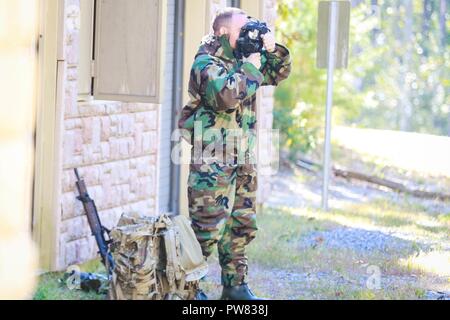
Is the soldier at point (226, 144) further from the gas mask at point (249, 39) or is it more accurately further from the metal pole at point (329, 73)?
the metal pole at point (329, 73)

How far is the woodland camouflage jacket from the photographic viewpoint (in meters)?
6.78

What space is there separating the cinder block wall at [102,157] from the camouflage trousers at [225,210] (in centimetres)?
144

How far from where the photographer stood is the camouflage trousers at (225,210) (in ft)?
22.9

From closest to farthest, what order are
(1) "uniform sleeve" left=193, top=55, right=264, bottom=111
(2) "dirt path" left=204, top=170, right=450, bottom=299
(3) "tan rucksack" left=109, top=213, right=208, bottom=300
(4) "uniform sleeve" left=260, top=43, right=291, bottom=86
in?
(1) "uniform sleeve" left=193, top=55, right=264, bottom=111
(3) "tan rucksack" left=109, top=213, right=208, bottom=300
(4) "uniform sleeve" left=260, top=43, right=291, bottom=86
(2) "dirt path" left=204, top=170, right=450, bottom=299

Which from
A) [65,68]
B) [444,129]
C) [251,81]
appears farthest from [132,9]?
[444,129]

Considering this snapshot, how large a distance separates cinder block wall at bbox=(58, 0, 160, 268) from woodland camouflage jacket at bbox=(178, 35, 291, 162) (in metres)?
1.34

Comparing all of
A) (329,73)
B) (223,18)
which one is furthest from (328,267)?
(329,73)

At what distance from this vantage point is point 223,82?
22.1 feet

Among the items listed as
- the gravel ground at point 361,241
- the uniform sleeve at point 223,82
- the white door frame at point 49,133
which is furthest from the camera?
the gravel ground at point 361,241

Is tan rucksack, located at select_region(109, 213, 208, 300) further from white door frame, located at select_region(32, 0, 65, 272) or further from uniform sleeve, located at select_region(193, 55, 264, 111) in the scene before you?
white door frame, located at select_region(32, 0, 65, 272)

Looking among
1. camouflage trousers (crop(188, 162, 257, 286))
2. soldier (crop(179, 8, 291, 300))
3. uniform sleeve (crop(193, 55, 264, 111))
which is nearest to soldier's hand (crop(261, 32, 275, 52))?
soldier (crop(179, 8, 291, 300))

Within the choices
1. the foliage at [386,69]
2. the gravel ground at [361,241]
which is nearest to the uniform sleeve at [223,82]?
the gravel ground at [361,241]
